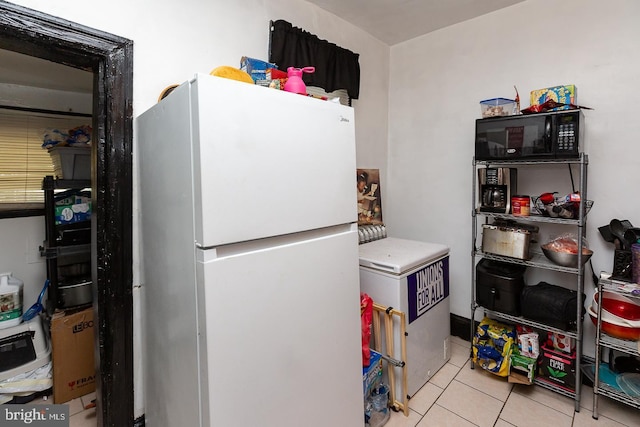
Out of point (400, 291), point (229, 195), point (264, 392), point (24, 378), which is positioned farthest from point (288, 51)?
point (24, 378)

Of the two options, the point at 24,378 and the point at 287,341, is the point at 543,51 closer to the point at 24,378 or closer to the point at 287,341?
the point at 287,341

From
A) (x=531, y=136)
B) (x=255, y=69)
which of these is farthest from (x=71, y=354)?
(x=531, y=136)

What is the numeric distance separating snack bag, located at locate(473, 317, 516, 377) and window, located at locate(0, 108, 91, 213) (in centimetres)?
345

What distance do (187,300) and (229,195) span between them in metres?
0.41

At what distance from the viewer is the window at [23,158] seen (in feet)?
8.14

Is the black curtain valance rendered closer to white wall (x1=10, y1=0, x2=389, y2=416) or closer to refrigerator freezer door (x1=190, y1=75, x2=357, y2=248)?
white wall (x1=10, y1=0, x2=389, y2=416)

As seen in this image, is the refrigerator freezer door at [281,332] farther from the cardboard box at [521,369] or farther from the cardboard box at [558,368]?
the cardboard box at [558,368]

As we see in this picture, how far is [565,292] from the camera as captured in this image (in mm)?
2008

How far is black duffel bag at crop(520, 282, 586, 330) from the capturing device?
192 centimetres

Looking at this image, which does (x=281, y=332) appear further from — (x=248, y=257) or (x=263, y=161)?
(x=263, y=161)

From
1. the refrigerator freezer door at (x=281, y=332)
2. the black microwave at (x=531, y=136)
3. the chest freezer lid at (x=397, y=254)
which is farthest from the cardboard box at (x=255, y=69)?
the black microwave at (x=531, y=136)

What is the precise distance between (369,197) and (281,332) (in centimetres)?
177

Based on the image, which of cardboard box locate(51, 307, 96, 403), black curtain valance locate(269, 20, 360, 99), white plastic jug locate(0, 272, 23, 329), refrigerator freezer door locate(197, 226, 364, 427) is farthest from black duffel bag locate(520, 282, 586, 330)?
white plastic jug locate(0, 272, 23, 329)

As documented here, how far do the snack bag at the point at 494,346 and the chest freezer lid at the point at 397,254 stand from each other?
1.99 ft
